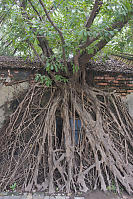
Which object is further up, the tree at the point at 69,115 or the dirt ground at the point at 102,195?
the tree at the point at 69,115

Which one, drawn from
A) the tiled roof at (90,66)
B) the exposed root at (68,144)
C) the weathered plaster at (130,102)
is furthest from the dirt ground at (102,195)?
the tiled roof at (90,66)

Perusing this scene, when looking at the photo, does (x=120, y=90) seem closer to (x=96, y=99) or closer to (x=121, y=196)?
(x=96, y=99)

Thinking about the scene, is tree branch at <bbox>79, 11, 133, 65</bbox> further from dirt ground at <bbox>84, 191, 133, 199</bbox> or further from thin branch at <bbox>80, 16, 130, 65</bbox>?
dirt ground at <bbox>84, 191, 133, 199</bbox>

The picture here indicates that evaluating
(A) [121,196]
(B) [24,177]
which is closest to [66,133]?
(B) [24,177]

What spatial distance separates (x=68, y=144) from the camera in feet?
11.6

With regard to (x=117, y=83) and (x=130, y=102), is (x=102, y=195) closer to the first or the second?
(x=130, y=102)

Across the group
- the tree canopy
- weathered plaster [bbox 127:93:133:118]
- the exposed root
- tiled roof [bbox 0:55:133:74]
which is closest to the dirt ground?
the exposed root

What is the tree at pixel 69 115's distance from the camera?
3.09 metres

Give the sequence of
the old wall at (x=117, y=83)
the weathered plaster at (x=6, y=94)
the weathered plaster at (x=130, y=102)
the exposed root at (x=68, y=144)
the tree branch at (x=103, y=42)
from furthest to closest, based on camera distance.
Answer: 1. the weathered plaster at (x=130, y=102)
2. the old wall at (x=117, y=83)
3. the weathered plaster at (x=6, y=94)
4. the exposed root at (x=68, y=144)
5. the tree branch at (x=103, y=42)

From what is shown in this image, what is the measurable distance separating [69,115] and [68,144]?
0.90 metres

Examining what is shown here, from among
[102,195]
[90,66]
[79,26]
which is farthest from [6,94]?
[102,195]

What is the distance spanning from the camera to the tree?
121 inches

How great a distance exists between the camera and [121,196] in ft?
9.68

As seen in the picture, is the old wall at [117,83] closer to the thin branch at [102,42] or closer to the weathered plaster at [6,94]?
the thin branch at [102,42]
